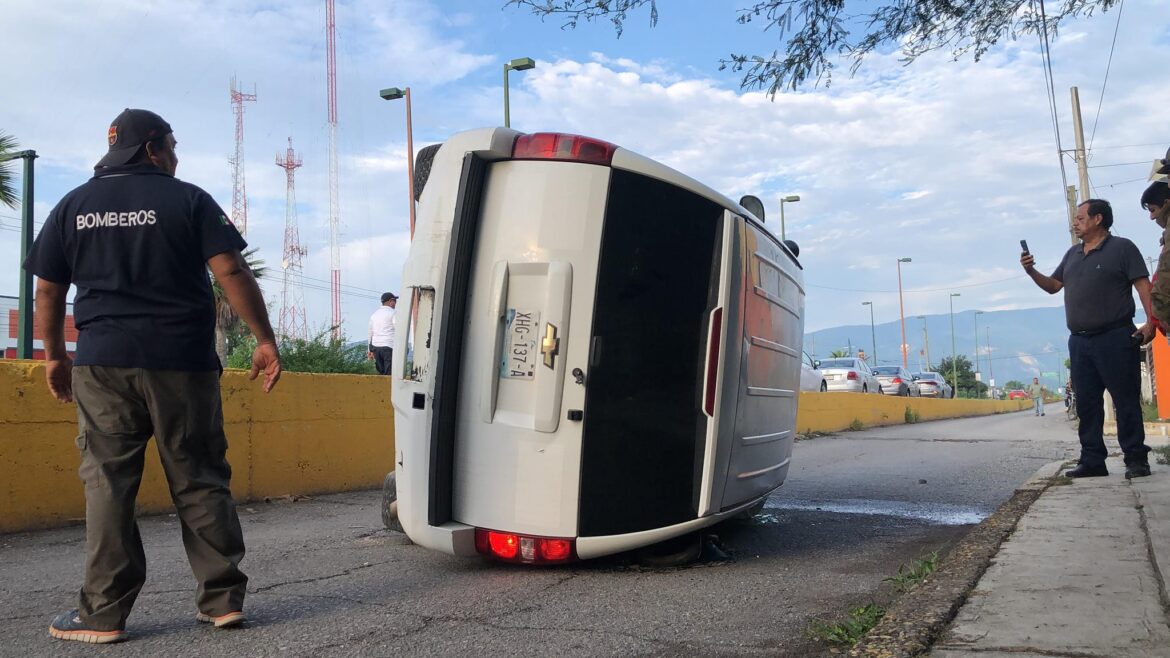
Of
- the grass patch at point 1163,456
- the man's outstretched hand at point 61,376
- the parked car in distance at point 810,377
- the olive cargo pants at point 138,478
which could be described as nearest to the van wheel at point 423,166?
the olive cargo pants at point 138,478

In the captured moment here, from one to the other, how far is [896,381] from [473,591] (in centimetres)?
3082

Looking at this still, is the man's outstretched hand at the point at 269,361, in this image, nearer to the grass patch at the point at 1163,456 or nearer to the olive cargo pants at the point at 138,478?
the olive cargo pants at the point at 138,478

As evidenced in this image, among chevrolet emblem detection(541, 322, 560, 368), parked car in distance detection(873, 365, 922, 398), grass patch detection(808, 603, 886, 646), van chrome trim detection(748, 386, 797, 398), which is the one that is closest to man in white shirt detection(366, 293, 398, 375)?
van chrome trim detection(748, 386, 797, 398)

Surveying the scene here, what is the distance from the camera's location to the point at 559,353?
12.8 ft

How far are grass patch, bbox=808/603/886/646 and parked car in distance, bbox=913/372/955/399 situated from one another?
116 feet

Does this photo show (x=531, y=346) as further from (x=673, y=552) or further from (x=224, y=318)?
(x=224, y=318)

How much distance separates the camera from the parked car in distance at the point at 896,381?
32.1 m

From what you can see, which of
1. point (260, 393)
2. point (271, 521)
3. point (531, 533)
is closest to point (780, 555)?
point (531, 533)

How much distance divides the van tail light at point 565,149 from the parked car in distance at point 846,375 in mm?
22273

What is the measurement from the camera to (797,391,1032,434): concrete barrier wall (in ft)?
57.6

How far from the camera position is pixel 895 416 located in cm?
2422

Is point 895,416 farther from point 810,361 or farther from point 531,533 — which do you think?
point 531,533

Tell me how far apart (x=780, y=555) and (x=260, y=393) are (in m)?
4.19

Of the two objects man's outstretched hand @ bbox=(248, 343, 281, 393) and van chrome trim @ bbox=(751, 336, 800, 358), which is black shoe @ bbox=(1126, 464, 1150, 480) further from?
man's outstretched hand @ bbox=(248, 343, 281, 393)
